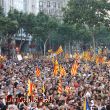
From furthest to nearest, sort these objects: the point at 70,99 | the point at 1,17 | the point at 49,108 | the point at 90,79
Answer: the point at 1,17
the point at 90,79
the point at 70,99
the point at 49,108

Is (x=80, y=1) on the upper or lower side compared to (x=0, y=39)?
upper

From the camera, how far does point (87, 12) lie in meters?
60.1

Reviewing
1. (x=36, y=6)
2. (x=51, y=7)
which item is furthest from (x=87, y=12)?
(x=51, y=7)

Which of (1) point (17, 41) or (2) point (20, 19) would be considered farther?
(1) point (17, 41)

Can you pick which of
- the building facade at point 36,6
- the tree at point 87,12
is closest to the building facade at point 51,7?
the building facade at point 36,6

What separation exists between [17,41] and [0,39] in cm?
1746

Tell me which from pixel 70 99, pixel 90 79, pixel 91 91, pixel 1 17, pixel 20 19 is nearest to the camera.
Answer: pixel 70 99

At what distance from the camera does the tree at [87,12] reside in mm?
59628

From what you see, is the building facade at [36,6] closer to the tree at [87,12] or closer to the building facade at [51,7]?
the building facade at [51,7]

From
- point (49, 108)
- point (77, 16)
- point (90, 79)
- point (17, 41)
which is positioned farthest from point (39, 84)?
point (17, 41)

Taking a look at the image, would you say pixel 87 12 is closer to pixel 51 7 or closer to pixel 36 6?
pixel 36 6

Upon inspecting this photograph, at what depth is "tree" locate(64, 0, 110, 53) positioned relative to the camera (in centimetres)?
5963

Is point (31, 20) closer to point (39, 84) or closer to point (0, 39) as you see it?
point (0, 39)

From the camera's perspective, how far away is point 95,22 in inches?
2405
